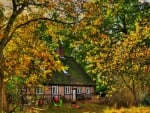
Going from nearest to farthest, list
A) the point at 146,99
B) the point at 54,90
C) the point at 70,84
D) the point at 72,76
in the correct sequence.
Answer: the point at 146,99, the point at 54,90, the point at 70,84, the point at 72,76

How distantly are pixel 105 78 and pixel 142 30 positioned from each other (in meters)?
5.47

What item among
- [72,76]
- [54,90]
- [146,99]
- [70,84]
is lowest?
[146,99]

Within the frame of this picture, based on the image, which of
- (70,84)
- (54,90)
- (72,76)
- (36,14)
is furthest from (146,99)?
(36,14)

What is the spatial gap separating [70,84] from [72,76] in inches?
82.5

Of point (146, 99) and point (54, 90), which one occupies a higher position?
point (54, 90)

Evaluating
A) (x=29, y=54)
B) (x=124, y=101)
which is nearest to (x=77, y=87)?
(x=124, y=101)

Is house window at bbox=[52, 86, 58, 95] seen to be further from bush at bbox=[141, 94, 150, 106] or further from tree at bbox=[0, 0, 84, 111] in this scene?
tree at bbox=[0, 0, 84, 111]

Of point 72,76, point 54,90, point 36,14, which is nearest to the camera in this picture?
point 36,14

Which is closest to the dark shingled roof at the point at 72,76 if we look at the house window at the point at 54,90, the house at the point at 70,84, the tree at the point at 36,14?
the house at the point at 70,84

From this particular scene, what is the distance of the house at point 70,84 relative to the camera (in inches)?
2677

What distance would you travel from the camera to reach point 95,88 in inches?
3167

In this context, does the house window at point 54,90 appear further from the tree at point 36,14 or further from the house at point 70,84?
the tree at point 36,14

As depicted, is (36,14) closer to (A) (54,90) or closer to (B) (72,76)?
(A) (54,90)

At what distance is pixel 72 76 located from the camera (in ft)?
241
